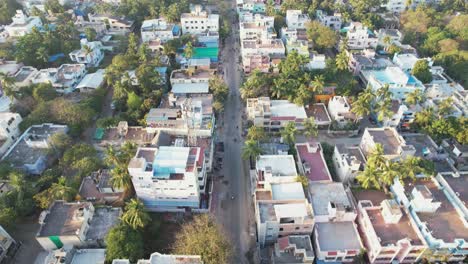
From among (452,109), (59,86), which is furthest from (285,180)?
(59,86)

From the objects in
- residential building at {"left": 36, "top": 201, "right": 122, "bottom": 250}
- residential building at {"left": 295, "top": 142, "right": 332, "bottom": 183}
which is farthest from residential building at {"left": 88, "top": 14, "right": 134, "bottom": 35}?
residential building at {"left": 295, "top": 142, "right": 332, "bottom": 183}

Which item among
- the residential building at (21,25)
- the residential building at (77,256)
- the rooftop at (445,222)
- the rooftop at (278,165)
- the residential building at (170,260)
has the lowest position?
the residential building at (77,256)

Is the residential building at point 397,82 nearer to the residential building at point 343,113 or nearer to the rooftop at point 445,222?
the residential building at point 343,113

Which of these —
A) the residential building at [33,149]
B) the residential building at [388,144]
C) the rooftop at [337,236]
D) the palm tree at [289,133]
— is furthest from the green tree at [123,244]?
the residential building at [388,144]

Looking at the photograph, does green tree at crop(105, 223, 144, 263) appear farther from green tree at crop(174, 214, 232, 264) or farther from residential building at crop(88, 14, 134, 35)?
residential building at crop(88, 14, 134, 35)

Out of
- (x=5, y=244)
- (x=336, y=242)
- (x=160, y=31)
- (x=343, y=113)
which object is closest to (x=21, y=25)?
(x=160, y=31)

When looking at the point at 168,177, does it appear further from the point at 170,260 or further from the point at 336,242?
the point at 336,242

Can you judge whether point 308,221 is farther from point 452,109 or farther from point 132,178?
point 452,109
